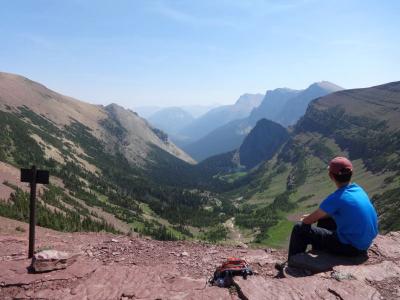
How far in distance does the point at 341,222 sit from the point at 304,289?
8.77 feet

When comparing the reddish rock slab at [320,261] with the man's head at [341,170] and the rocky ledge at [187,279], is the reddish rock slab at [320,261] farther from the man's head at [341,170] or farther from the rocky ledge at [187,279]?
the man's head at [341,170]

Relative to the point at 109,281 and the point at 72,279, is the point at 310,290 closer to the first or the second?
the point at 109,281

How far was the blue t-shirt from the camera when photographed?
13367 mm

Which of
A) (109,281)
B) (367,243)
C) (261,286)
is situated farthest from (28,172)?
(367,243)

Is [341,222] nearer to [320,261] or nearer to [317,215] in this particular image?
[317,215]

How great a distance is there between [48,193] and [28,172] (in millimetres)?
134886

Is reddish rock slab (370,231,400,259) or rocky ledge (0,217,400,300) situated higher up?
reddish rock slab (370,231,400,259)

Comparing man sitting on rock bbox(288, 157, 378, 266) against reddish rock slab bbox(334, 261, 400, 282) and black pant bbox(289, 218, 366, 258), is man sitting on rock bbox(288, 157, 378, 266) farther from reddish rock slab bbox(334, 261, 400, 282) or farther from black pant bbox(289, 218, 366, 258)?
reddish rock slab bbox(334, 261, 400, 282)

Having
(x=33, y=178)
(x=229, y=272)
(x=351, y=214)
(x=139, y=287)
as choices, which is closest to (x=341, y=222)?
(x=351, y=214)

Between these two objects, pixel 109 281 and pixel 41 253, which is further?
pixel 41 253

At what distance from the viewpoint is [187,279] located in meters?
14.1

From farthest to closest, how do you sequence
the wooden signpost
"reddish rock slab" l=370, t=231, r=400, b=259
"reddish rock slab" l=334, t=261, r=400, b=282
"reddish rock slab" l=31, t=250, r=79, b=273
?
1. the wooden signpost
2. "reddish rock slab" l=370, t=231, r=400, b=259
3. "reddish rock slab" l=31, t=250, r=79, b=273
4. "reddish rock slab" l=334, t=261, r=400, b=282

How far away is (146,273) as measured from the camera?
48.5 ft

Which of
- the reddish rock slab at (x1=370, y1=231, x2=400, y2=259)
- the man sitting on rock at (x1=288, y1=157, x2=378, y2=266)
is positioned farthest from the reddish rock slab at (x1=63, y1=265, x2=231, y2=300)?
the reddish rock slab at (x1=370, y1=231, x2=400, y2=259)
